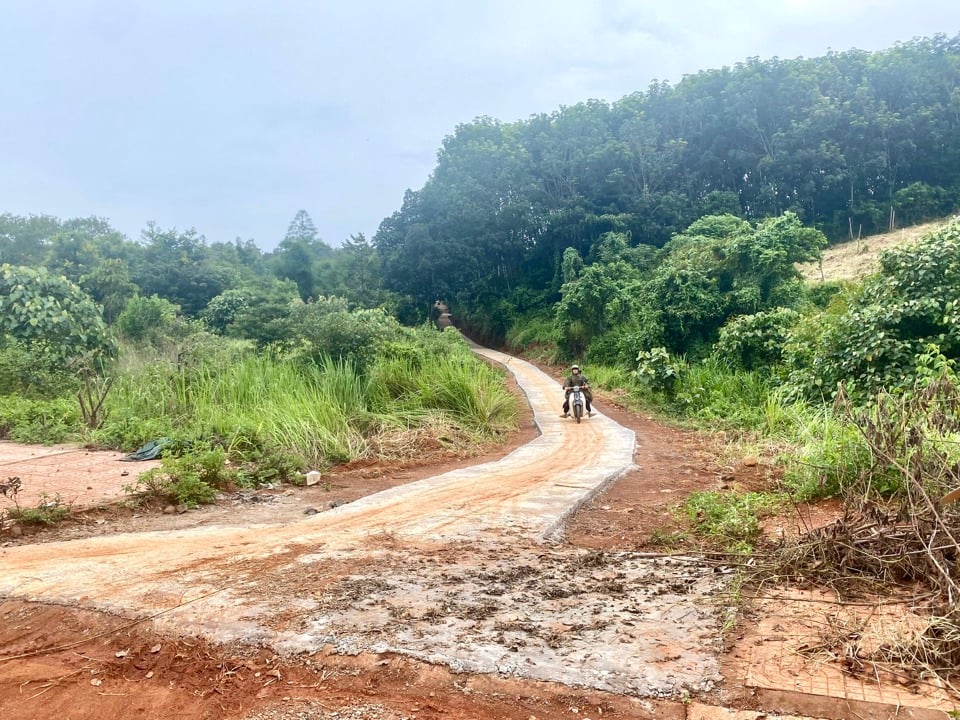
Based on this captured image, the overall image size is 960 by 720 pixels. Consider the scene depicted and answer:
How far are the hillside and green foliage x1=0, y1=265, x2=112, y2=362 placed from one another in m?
22.6

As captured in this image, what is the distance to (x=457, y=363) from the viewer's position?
41.3 ft

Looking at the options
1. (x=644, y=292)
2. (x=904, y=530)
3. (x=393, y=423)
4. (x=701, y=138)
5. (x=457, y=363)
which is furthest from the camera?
(x=701, y=138)

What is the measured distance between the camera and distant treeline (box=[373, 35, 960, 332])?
109 ft

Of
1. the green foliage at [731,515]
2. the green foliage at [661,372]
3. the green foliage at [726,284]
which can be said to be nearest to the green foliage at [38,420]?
the green foliage at [731,515]

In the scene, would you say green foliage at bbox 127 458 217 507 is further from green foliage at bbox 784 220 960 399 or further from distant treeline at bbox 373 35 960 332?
distant treeline at bbox 373 35 960 332

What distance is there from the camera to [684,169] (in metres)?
35.6

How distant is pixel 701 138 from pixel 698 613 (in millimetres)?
37701

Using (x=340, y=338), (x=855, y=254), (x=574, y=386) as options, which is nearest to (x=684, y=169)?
(x=855, y=254)

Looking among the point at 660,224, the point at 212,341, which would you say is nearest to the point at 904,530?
the point at 212,341

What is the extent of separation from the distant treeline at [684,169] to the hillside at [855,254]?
2.44 meters

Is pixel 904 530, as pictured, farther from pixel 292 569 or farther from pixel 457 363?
pixel 457 363

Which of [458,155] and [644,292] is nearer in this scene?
[644,292]

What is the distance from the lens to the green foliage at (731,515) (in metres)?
4.54

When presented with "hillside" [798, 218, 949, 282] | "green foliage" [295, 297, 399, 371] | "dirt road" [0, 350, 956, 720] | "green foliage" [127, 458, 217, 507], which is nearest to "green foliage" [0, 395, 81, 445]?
"green foliage" [127, 458, 217, 507]
